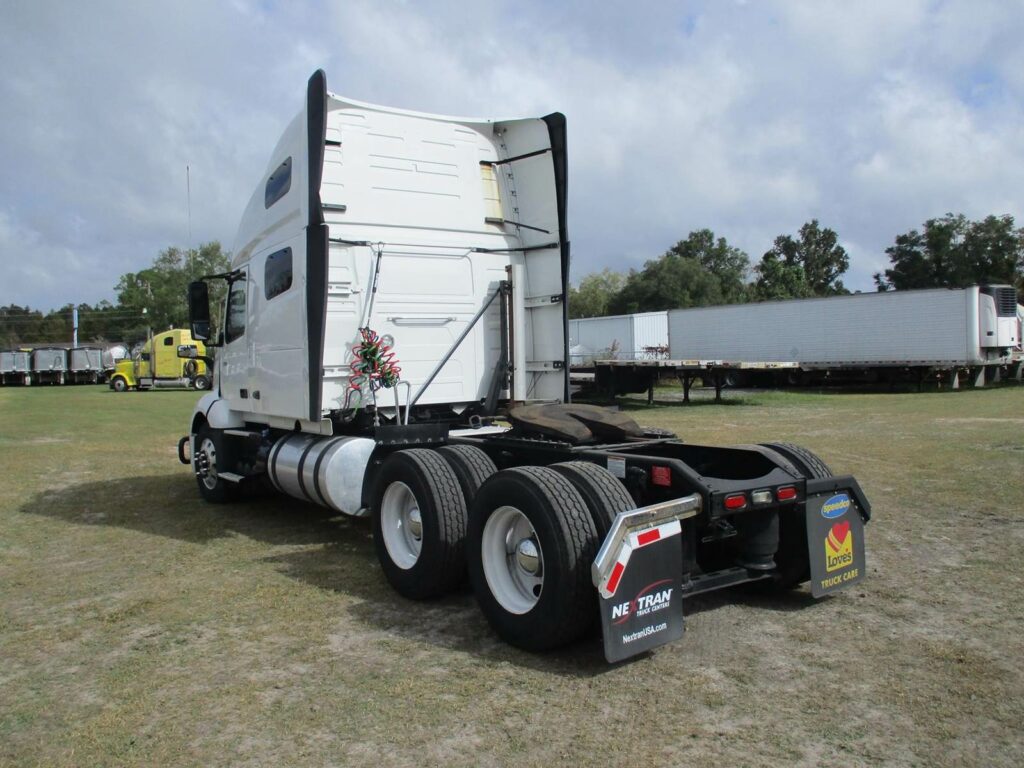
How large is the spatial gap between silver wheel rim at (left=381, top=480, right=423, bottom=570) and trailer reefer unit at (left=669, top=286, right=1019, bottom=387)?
83.2 ft

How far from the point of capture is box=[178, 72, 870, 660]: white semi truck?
4.25m

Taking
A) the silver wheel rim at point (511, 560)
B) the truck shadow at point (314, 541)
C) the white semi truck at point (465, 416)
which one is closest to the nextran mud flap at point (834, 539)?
the white semi truck at point (465, 416)

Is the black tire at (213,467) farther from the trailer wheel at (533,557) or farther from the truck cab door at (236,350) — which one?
the trailer wheel at (533,557)

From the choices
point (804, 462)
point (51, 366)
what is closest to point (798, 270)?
point (51, 366)

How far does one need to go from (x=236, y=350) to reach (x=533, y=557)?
5.52 m

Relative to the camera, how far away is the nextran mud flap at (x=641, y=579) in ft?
12.9

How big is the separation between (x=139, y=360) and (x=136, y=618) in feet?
141

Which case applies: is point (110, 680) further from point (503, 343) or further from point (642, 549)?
point (503, 343)

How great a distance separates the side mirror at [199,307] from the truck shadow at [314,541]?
1994mm

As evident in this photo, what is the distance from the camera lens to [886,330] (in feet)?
90.1

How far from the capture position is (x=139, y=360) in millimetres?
44312

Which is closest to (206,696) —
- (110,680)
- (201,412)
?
(110,680)

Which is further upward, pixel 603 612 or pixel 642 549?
pixel 642 549

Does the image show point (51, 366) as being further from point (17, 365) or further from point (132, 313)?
point (132, 313)
